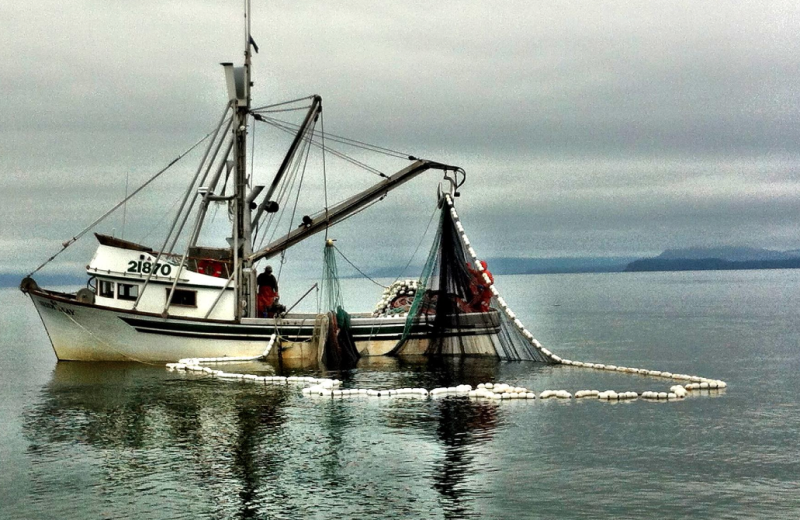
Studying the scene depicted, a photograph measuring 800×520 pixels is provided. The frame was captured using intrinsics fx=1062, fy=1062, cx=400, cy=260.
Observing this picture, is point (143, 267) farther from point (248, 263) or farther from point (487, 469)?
point (487, 469)

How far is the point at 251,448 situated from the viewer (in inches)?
823

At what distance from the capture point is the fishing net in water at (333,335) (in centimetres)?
3388

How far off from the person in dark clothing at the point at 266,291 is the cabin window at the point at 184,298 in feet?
8.33

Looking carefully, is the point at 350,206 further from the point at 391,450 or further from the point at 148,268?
the point at 391,450

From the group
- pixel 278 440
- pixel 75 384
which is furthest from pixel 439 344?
pixel 278 440

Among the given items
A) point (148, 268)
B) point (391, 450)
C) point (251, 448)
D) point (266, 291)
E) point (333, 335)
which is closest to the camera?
point (391, 450)

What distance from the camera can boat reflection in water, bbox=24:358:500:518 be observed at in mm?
17062

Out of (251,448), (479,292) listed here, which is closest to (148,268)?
(479,292)

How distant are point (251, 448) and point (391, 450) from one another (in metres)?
2.78

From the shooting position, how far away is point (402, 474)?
1862 cm

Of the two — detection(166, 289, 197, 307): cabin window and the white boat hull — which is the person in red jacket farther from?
detection(166, 289, 197, 307): cabin window

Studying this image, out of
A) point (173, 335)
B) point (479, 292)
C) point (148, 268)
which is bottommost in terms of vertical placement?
point (173, 335)

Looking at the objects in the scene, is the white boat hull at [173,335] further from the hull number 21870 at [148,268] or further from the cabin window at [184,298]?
the hull number 21870 at [148,268]

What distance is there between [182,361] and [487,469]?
54.2ft
